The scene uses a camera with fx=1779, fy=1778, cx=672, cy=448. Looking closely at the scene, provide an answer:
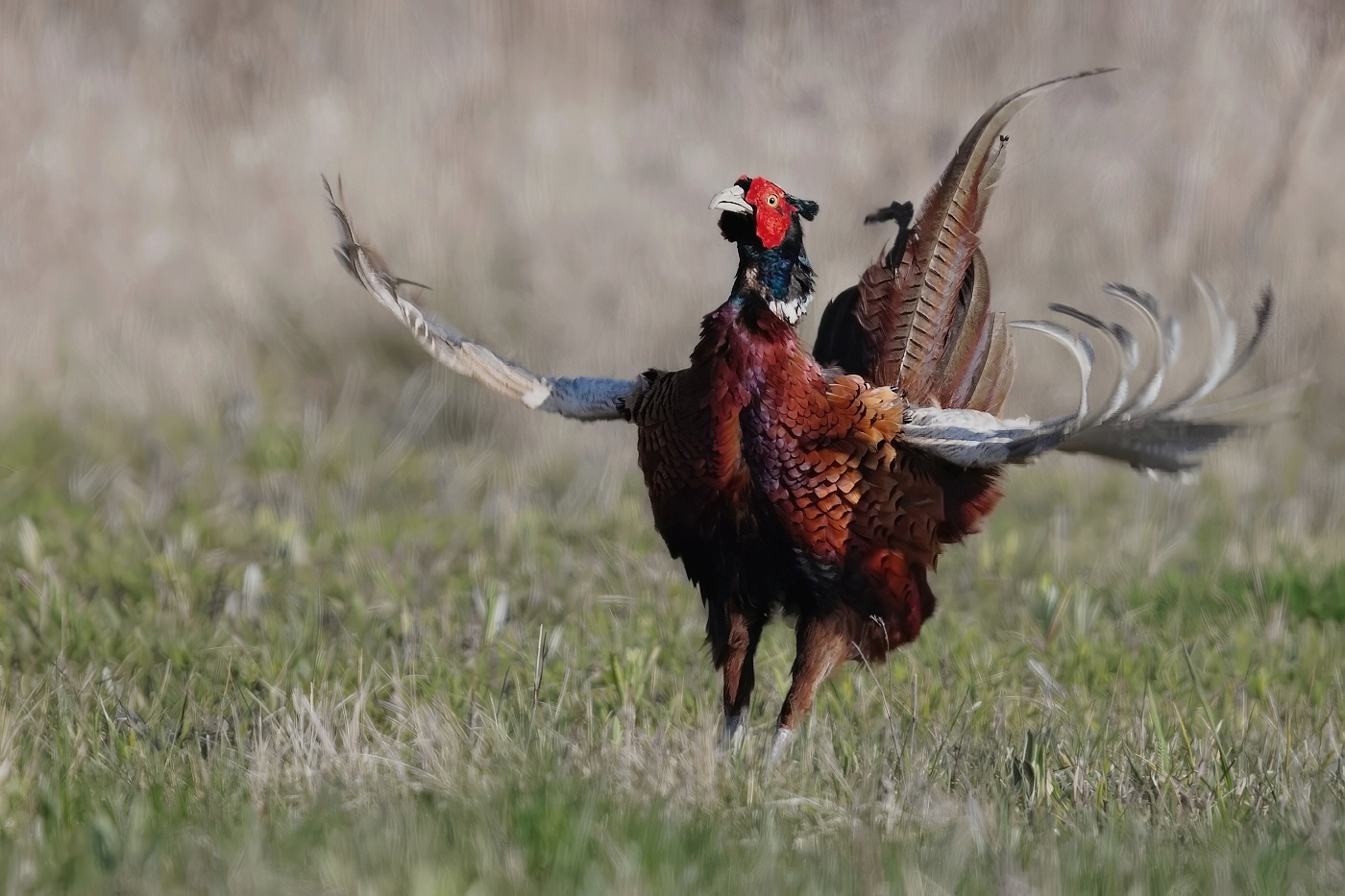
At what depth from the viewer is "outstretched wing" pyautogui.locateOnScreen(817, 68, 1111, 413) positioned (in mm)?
4195

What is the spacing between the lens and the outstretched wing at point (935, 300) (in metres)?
4.20

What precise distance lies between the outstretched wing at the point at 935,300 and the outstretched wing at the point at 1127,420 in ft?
1.70

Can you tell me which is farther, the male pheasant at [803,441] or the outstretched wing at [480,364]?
the outstretched wing at [480,364]

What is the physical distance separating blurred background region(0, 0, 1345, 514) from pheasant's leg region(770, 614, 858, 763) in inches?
100

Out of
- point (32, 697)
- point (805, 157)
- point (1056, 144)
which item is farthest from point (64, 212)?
point (1056, 144)

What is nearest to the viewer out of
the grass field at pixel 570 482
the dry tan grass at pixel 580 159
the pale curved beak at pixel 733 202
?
the grass field at pixel 570 482

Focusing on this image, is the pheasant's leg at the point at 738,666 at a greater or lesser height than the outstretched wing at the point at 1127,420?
lesser

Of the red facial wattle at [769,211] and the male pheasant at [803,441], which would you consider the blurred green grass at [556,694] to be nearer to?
the male pheasant at [803,441]

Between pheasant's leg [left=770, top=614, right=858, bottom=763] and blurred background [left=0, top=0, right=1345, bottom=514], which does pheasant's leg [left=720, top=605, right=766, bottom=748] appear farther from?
blurred background [left=0, top=0, right=1345, bottom=514]

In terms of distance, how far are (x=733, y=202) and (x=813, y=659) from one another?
1.01 m

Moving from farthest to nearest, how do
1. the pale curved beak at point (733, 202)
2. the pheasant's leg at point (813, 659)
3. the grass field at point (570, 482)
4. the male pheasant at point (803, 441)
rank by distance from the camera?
the pheasant's leg at point (813, 659) < the pale curved beak at point (733, 202) < the male pheasant at point (803, 441) < the grass field at point (570, 482)

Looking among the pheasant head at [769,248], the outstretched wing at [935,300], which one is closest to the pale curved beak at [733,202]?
the pheasant head at [769,248]

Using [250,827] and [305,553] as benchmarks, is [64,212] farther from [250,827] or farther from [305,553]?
[250,827]

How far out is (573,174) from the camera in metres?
7.40
